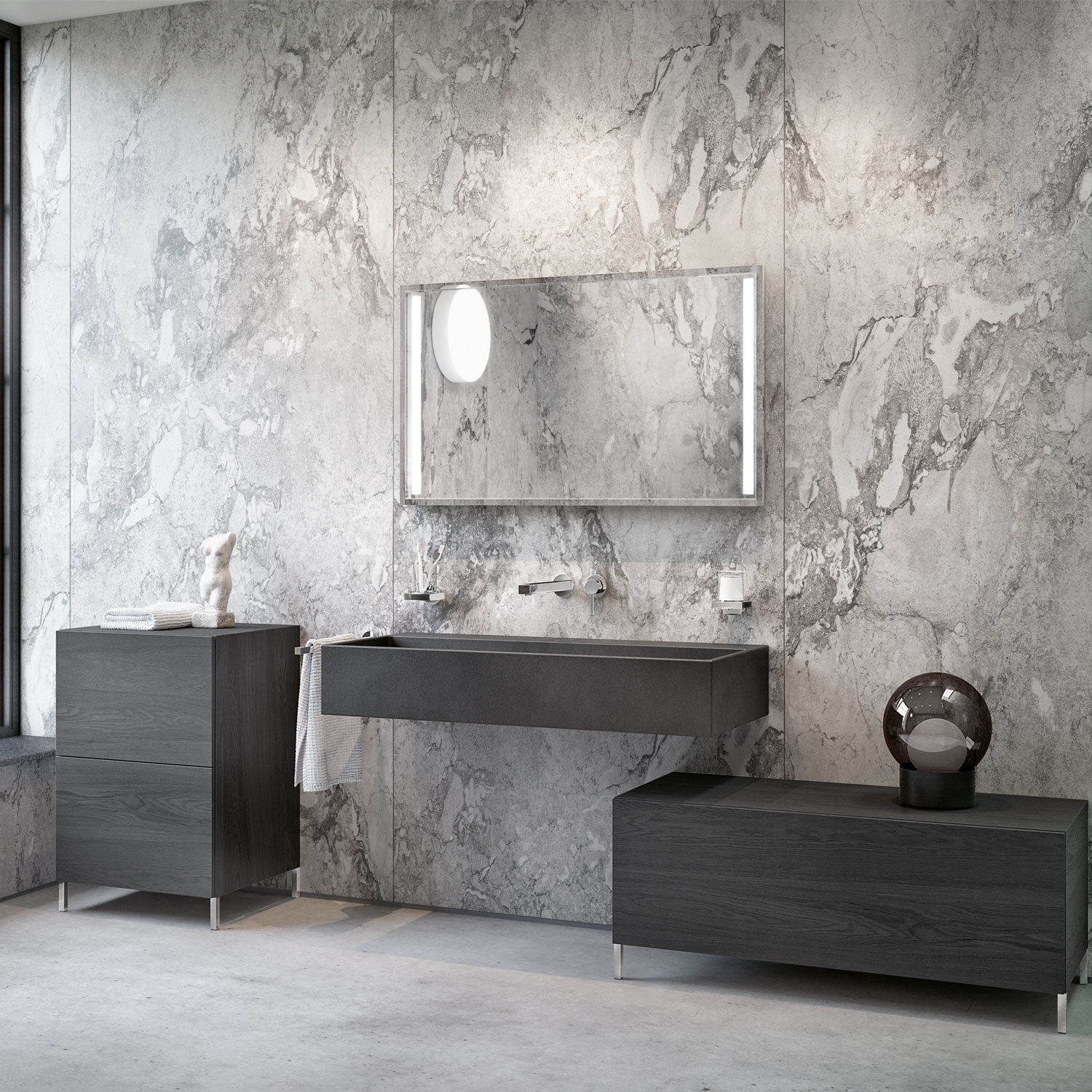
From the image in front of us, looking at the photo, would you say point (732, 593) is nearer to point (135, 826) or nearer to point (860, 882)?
point (860, 882)

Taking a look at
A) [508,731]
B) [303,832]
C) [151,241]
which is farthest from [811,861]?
[151,241]

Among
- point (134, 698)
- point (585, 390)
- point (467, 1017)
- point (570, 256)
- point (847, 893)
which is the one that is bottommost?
point (467, 1017)

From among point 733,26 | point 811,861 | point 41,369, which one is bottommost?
point 811,861

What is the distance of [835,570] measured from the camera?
13.0 feet

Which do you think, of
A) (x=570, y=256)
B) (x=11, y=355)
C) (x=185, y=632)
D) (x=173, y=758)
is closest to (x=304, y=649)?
(x=185, y=632)

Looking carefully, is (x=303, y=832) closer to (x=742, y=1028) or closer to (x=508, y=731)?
(x=508, y=731)

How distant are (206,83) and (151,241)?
0.58 m

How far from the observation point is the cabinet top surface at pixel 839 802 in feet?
11.1

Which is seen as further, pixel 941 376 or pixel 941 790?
pixel 941 376

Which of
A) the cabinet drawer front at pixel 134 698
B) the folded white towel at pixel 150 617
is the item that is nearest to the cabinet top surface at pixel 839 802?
the cabinet drawer front at pixel 134 698

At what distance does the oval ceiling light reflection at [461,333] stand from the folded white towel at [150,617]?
116 centimetres

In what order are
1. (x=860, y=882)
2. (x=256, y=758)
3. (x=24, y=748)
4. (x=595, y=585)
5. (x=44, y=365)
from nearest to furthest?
(x=860, y=882)
(x=595, y=585)
(x=256, y=758)
(x=24, y=748)
(x=44, y=365)

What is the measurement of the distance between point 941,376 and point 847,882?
4.69 feet

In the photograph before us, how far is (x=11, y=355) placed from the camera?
5.09 meters
